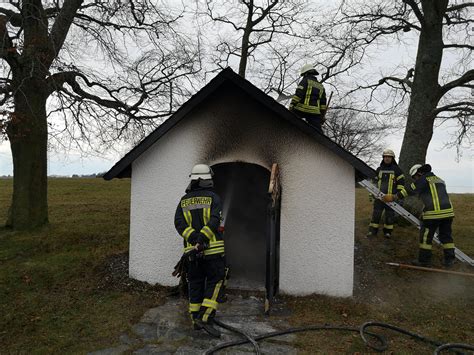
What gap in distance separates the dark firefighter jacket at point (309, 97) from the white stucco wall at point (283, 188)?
1.13 metres

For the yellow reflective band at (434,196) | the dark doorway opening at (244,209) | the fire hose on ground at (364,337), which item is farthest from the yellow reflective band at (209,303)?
the yellow reflective band at (434,196)

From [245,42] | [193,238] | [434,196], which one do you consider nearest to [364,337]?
[193,238]

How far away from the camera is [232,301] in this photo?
6.00 meters

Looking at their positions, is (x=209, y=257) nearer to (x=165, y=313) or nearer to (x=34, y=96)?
(x=165, y=313)

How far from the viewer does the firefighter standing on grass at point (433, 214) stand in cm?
727

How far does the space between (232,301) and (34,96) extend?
7.52 m

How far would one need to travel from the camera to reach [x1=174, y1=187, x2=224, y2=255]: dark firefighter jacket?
4.79 metres

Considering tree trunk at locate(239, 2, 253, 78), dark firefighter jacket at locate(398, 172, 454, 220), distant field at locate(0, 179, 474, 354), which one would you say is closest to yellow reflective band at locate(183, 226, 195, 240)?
distant field at locate(0, 179, 474, 354)

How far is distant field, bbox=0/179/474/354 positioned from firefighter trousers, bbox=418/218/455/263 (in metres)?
0.43

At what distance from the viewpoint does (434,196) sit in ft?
24.1

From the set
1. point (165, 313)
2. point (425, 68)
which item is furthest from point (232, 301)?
point (425, 68)

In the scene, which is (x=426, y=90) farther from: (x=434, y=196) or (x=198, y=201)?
(x=198, y=201)

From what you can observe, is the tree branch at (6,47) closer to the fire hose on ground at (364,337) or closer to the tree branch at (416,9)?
the fire hose on ground at (364,337)

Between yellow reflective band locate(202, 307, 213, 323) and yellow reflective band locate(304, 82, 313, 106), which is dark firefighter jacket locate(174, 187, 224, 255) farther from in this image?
yellow reflective band locate(304, 82, 313, 106)
